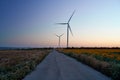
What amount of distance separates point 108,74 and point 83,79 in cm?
372

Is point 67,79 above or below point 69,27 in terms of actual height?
below

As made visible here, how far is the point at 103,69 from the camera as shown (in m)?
24.0

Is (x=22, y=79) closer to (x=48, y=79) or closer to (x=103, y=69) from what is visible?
(x=48, y=79)

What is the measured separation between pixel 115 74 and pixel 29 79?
19.4 feet

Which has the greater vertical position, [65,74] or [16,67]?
[16,67]

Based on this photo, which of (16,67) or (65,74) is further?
(16,67)

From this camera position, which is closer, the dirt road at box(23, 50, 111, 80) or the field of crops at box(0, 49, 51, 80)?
the field of crops at box(0, 49, 51, 80)

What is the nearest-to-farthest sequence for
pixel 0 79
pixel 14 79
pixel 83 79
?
pixel 0 79 → pixel 14 79 → pixel 83 79

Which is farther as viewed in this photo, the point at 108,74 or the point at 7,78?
the point at 108,74

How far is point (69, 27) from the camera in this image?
77.2m

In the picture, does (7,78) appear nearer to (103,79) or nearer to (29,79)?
(29,79)

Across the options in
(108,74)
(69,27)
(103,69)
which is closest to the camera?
(108,74)

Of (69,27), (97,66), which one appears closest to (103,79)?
(97,66)

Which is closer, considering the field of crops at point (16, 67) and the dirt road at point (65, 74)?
the field of crops at point (16, 67)
